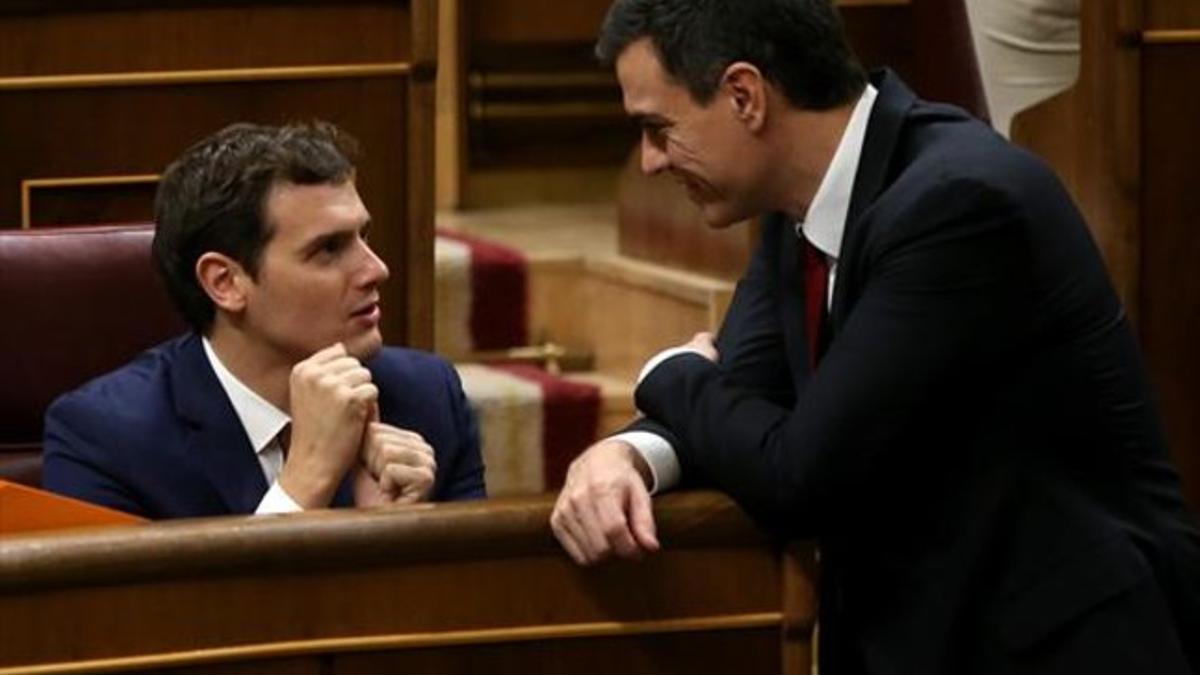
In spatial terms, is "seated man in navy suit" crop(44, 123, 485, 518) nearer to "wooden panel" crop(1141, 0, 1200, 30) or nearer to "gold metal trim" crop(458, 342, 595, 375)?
"wooden panel" crop(1141, 0, 1200, 30)

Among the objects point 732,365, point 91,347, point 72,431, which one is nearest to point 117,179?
point 91,347

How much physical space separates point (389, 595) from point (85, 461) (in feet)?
0.87

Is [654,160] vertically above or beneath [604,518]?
above

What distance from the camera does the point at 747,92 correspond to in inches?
50.6

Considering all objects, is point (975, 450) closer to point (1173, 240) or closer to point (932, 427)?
point (932, 427)

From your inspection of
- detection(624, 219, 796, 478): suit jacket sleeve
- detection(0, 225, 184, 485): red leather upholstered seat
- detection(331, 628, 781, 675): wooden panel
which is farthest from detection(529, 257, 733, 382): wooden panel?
detection(331, 628, 781, 675): wooden panel

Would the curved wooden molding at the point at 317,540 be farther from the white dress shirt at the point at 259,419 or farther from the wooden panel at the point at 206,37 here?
the wooden panel at the point at 206,37

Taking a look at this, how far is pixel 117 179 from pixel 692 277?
1.97 ft

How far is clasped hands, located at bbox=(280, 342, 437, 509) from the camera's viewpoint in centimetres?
135

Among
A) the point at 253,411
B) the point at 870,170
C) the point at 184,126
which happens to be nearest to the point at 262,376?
the point at 253,411

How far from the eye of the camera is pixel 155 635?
1.15 m

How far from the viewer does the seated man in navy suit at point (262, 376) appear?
1.38 meters

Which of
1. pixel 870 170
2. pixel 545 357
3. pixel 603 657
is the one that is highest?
pixel 870 170

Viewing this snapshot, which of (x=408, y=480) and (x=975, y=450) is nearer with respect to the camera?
(x=975, y=450)
